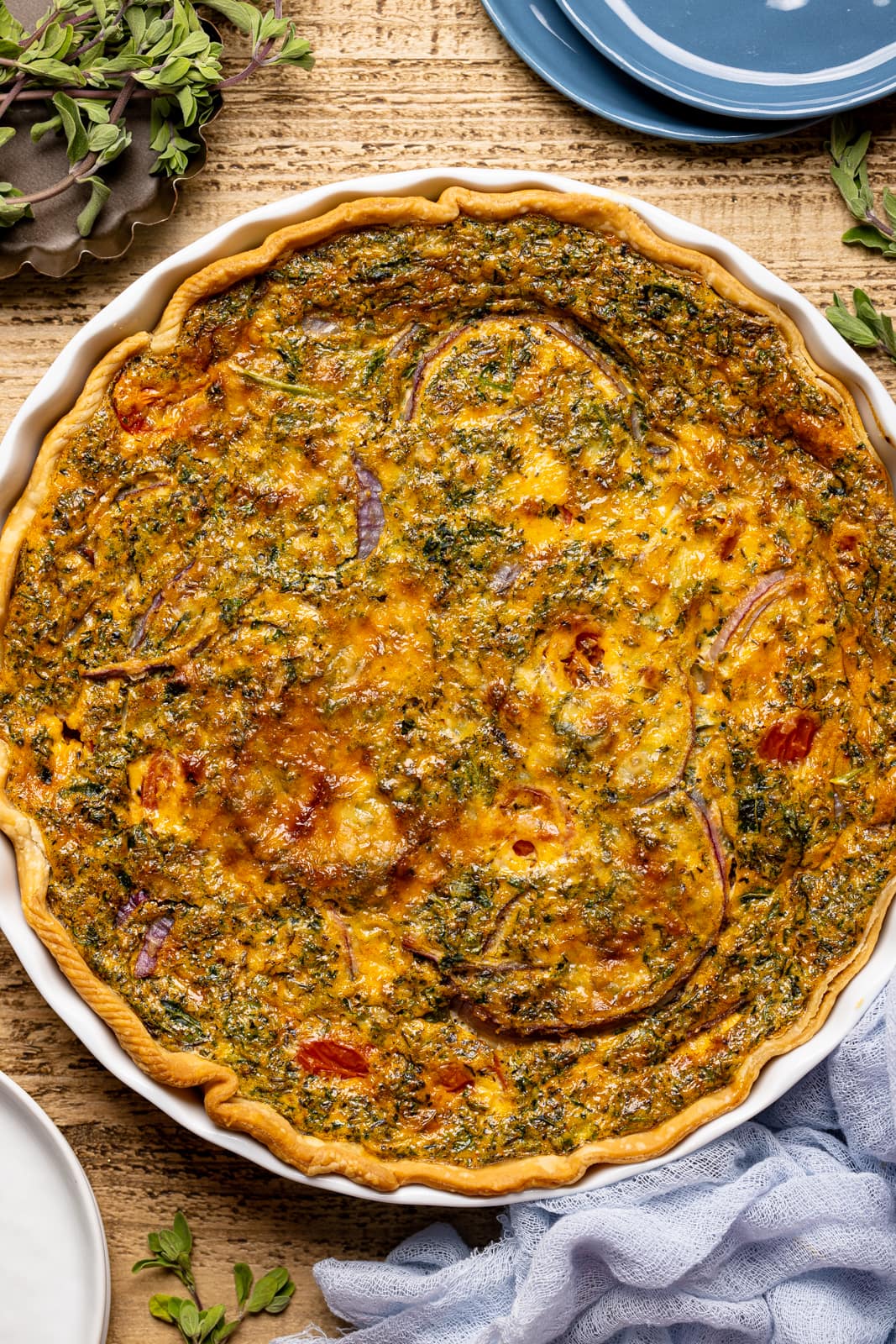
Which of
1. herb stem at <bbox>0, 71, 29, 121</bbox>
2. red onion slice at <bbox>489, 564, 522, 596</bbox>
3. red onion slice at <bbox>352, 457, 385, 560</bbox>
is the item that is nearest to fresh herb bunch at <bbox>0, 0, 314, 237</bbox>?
herb stem at <bbox>0, 71, 29, 121</bbox>

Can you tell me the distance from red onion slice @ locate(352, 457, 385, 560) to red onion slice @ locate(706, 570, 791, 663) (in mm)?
781

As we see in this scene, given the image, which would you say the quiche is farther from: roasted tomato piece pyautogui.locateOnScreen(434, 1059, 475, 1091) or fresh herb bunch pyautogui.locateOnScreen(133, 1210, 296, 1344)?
fresh herb bunch pyautogui.locateOnScreen(133, 1210, 296, 1344)

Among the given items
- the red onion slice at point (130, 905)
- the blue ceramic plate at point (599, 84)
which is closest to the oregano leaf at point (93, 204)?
the blue ceramic plate at point (599, 84)

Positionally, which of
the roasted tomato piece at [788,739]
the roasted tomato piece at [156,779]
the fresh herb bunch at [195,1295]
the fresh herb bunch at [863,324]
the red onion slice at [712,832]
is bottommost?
the fresh herb bunch at [195,1295]

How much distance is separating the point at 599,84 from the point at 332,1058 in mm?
2396

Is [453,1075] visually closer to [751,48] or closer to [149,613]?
[149,613]

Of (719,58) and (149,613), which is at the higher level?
(719,58)

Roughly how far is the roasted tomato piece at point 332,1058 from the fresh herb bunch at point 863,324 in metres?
2.04

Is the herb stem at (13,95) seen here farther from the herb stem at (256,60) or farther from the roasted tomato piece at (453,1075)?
the roasted tomato piece at (453,1075)

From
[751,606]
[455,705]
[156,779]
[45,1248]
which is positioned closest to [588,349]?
[751,606]

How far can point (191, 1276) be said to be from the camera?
114 inches

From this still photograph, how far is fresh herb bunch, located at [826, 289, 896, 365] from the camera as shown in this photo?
283 centimetres

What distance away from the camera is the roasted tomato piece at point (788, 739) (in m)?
2.55

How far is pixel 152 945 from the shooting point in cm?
255
